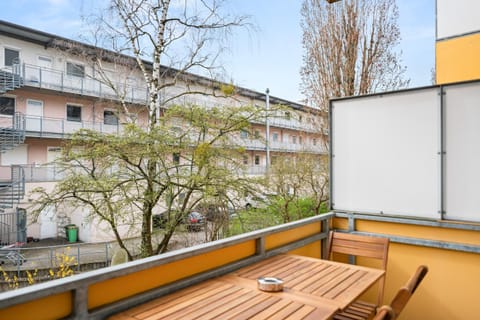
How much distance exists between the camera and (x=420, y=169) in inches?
110

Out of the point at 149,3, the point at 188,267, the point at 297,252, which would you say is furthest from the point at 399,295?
the point at 149,3

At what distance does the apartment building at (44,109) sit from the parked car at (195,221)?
2853mm

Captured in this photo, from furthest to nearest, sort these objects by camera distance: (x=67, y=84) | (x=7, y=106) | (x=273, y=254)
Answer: (x=67, y=84) → (x=7, y=106) → (x=273, y=254)

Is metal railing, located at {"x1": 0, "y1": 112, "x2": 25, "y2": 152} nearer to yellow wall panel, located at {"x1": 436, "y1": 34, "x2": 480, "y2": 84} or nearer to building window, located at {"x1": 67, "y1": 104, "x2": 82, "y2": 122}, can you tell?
building window, located at {"x1": 67, "y1": 104, "x2": 82, "y2": 122}

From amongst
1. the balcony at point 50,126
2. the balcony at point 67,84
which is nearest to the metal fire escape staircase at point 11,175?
the balcony at point 50,126

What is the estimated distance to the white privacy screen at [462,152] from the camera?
2539 millimetres

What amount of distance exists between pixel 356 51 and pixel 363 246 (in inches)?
280

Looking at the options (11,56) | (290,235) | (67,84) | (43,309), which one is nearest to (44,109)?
(67,84)

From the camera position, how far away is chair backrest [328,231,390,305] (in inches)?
93.4

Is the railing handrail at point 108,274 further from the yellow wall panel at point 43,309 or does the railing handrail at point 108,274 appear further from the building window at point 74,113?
the building window at point 74,113

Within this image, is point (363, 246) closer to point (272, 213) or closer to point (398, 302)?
point (398, 302)

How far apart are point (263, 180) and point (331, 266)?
529 centimetres

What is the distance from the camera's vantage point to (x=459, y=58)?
4.27 m

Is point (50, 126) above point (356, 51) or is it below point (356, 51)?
below
